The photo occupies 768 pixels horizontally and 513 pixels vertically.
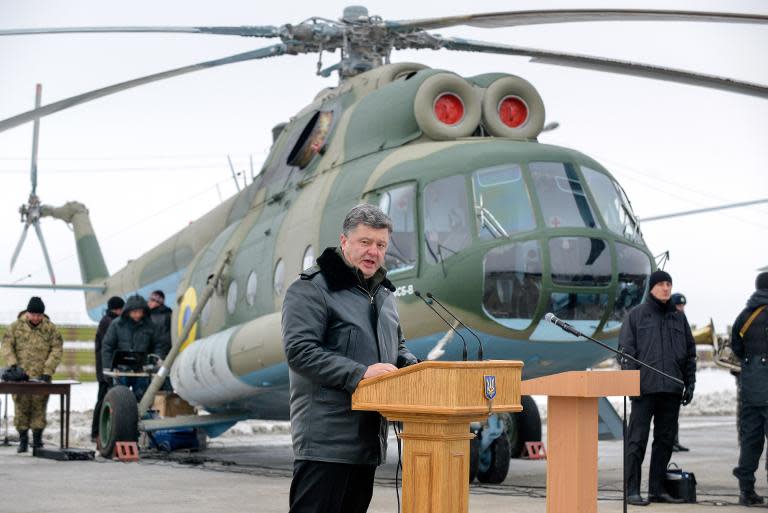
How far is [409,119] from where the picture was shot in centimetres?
965

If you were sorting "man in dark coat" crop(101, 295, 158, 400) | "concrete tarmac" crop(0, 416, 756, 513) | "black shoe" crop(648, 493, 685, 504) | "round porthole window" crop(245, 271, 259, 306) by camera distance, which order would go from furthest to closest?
"man in dark coat" crop(101, 295, 158, 400)
"round porthole window" crop(245, 271, 259, 306)
"black shoe" crop(648, 493, 685, 504)
"concrete tarmac" crop(0, 416, 756, 513)

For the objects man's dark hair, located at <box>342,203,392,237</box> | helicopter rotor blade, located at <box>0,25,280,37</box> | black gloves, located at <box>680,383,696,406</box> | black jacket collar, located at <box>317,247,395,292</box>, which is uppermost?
helicopter rotor blade, located at <box>0,25,280,37</box>

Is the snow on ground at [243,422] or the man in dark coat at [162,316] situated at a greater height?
the man in dark coat at [162,316]

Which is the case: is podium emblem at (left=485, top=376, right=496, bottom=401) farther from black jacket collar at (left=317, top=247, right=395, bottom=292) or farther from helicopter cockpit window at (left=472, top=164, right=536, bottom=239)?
helicopter cockpit window at (left=472, top=164, right=536, bottom=239)

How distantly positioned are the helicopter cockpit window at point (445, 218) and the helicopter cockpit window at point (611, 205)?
112cm

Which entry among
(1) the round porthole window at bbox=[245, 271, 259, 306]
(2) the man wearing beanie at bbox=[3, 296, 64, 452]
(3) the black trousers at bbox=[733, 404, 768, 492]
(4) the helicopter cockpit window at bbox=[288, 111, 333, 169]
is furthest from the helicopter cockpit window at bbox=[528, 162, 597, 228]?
(2) the man wearing beanie at bbox=[3, 296, 64, 452]

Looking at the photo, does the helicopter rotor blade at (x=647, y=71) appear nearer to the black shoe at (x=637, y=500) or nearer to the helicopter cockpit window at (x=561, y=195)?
the helicopter cockpit window at (x=561, y=195)

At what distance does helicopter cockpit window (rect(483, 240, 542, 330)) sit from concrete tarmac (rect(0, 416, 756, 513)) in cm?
134

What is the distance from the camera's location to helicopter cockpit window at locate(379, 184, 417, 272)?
8.65 meters

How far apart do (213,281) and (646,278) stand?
498 centimetres

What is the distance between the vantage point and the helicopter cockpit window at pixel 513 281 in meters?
8.16

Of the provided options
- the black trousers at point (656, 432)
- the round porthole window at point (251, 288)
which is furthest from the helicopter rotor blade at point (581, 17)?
the round porthole window at point (251, 288)

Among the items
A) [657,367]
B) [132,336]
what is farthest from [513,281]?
[132,336]

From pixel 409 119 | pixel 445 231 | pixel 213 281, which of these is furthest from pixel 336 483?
pixel 213 281
